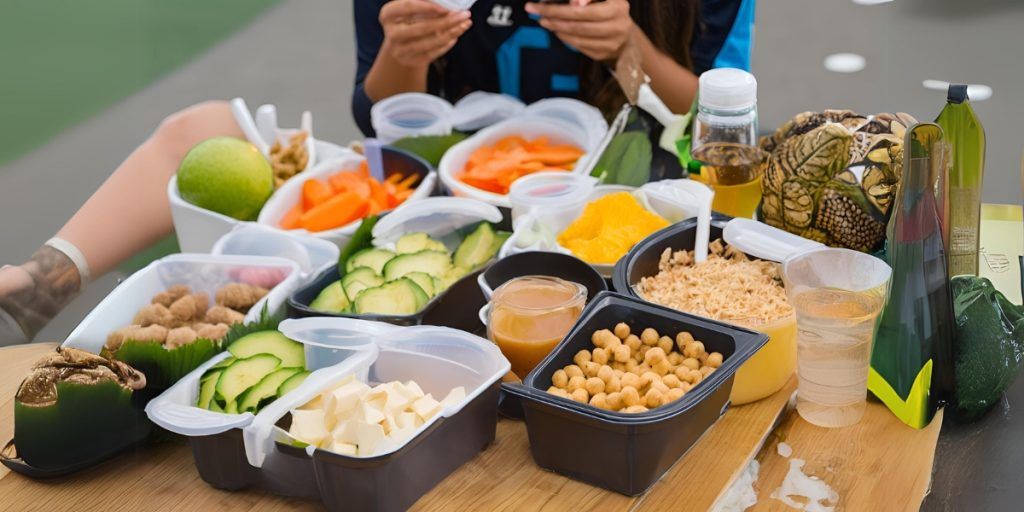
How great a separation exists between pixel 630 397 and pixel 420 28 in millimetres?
1260

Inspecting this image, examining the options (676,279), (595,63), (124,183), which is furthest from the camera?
(595,63)

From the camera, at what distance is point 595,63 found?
246 cm

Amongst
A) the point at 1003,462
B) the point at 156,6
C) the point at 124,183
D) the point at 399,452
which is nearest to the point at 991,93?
the point at 1003,462

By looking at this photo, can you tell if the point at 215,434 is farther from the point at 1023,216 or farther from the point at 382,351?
the point at 1023,216

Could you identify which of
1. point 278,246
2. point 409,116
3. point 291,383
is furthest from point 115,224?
point 291,383

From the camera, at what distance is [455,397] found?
4.54 ft

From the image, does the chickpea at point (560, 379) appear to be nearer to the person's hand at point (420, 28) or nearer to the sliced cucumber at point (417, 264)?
the sliced cucumber at point (417, 264)

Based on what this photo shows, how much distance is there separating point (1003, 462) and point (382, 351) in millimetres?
963

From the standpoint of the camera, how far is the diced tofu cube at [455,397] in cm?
137

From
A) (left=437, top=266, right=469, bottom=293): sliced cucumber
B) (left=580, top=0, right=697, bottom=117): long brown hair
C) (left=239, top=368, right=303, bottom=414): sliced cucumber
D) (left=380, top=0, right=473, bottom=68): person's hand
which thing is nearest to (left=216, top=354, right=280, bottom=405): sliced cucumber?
(left=239, top=368, right=303, bottom=414): sliced cucumber

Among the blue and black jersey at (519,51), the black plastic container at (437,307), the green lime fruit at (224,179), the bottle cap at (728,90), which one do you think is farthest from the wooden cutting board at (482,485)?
the blue and black jersey at (519,51)

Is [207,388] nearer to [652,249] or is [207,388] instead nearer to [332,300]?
[332,300]

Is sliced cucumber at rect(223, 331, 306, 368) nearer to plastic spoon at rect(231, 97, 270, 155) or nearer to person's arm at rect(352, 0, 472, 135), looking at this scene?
plastic spoon at rect(231, 97, 270, 155)

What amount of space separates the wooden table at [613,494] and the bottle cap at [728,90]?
1.77 feet
